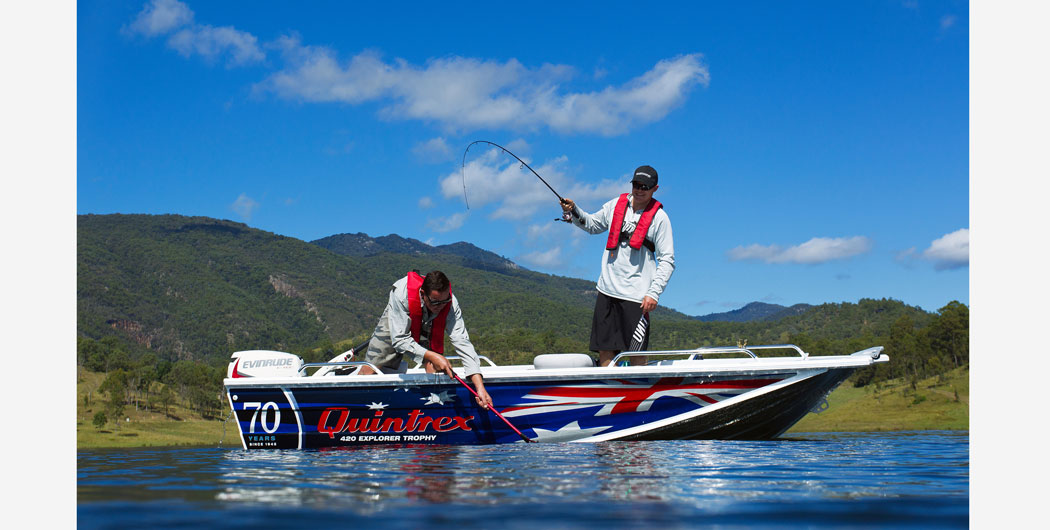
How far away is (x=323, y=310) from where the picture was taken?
484 ft

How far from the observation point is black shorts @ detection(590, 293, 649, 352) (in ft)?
24.2

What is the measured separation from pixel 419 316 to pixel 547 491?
3.71 m

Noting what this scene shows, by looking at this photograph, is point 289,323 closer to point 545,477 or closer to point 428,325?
point 428,325

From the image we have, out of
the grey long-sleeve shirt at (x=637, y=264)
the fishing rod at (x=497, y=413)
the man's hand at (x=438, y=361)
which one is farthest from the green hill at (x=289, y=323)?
the man's hand at (x=438, y=361)

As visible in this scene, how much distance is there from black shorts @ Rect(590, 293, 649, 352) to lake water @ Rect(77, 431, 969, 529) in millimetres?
1634

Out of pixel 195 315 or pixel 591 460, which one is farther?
pixel 195 315

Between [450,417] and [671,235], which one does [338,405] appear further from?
[671,235]

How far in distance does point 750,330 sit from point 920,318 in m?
25.4

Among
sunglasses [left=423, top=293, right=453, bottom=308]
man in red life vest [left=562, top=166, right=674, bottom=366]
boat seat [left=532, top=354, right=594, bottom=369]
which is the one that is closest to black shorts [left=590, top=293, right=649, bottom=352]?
man in red life vest [left=562, top=166, right=674, bottom=366]

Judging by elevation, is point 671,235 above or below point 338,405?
above

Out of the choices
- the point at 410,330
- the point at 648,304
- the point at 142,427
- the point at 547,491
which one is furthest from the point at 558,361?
the point at 142,427

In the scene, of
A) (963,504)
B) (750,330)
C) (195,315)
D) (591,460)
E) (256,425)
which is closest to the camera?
(963,504)

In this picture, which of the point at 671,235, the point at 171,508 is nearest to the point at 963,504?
the point at 171,508

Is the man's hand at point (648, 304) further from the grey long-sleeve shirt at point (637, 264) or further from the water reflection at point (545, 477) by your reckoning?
the water reflection at point (545, 477)
